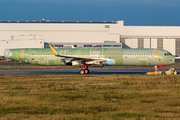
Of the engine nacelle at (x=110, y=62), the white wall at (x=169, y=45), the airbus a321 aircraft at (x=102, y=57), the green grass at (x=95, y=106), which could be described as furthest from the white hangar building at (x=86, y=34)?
the green grass at (x=95, y=106)

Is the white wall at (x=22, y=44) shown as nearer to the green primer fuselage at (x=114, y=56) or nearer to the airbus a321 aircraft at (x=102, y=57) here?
the green primer fuselage at (x=114, y=56)

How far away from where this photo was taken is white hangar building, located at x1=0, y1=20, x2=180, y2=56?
117312 mm

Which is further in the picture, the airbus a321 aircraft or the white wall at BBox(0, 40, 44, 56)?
the white wall at BBox(0, 40, 44, 56)

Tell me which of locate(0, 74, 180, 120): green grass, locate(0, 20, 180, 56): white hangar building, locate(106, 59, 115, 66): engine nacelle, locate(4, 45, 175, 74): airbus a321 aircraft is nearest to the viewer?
locate(0, 74, 180, 120): green grass

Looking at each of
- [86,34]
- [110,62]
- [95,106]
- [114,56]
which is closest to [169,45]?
[86,34]

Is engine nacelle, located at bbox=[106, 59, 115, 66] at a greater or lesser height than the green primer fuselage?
lesser

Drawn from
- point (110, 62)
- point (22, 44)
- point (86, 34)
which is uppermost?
point (86, 34)

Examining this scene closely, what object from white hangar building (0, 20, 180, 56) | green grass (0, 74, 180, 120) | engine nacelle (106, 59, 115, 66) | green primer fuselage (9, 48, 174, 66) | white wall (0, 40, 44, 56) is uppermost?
white hangar building (0, 20, 180, 56)

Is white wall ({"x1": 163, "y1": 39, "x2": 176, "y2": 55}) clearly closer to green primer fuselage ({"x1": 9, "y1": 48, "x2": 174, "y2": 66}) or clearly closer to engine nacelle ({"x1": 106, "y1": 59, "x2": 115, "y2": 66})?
green primer fuselage ({"x1": 9, "y1": 48, "x2": 174, "y2": 66})

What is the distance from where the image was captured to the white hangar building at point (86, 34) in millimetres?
117312

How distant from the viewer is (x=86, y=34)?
120m

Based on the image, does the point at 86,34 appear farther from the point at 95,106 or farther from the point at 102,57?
the point at 95,106

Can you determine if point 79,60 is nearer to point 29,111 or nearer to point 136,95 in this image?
point 136,95

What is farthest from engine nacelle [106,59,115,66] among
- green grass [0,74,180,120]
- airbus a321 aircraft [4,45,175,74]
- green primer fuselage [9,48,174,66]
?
green grass [0,74,180,120]
